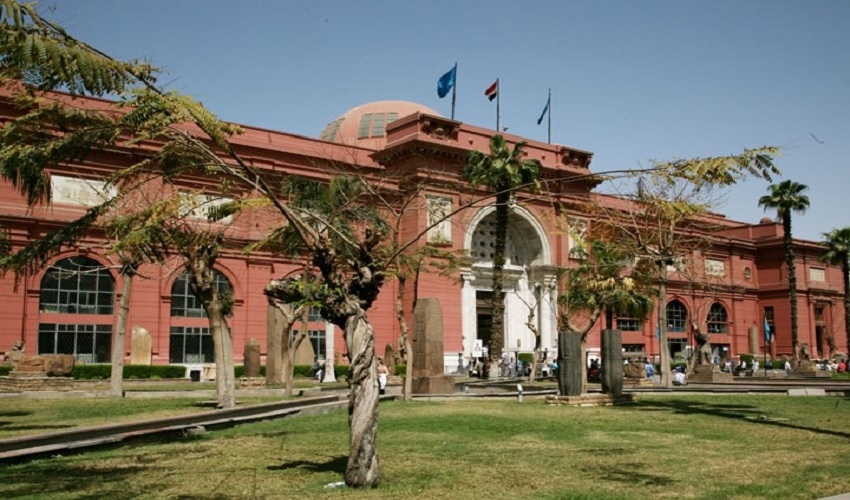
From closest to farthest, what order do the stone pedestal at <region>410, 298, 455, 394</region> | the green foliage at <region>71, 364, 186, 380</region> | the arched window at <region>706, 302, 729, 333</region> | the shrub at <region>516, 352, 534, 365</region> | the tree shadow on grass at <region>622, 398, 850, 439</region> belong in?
the tree shadow on grass at <region>622, 398, 850, 439</region>, the stone pedestal at <region>410, 298, 455, 394</region>, the green foliage at <region>71, 364, 186, 380</region>, the shrub at <region>516, 352, 534, 365</region>, the arched window at <region>706, 302, 729, 333</region>

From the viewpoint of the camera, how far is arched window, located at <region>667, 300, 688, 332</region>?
201 feet

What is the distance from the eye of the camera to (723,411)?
62.5ft

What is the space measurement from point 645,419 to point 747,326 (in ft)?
178

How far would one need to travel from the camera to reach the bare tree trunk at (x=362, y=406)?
348 inches

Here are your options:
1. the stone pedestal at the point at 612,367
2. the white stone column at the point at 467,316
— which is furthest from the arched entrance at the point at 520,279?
the stone pedestal at the point at 612,367

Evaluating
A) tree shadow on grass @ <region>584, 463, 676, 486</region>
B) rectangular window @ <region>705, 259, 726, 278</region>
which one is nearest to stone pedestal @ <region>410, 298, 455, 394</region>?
tree shadow on grass @ <region>584, 463, 676, 486</region>

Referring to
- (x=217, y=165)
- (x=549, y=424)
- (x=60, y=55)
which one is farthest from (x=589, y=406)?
(x=60, y=55)

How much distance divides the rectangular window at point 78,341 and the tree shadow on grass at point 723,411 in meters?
24.4

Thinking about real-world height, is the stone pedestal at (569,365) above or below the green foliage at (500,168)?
below

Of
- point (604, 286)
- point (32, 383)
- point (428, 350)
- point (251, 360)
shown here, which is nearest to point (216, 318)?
point (428, 350)

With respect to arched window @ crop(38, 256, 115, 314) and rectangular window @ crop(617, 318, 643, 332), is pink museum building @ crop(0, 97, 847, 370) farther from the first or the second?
rectangular window @ crop(617, 318, 643, 332)

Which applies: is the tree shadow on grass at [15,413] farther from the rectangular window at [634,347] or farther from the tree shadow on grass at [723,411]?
the rectangular window at [634,347]

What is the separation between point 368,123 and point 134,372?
87.9 ft

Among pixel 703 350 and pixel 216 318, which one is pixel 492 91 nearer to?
pixel 703 350
